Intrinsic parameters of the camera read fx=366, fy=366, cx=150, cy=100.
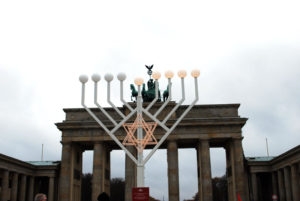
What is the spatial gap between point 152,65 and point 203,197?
618 inches

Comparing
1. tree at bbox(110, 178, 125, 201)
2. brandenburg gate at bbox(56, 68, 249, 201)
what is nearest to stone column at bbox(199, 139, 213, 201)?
brandenburg gate at bbox(56, 68, 249, 201)

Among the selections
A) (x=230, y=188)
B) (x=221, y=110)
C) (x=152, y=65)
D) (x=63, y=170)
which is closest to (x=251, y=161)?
(x=230, y=188)

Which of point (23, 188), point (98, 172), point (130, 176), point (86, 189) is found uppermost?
point (98, 172)

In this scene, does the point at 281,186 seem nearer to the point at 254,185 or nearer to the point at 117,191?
the point at 254,185

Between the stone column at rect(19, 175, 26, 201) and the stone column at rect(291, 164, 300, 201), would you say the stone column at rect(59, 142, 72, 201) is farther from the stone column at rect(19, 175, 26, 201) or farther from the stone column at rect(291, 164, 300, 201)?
the stone column at rect(291, 164, 300, 201)

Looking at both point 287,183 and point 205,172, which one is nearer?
point 287,183

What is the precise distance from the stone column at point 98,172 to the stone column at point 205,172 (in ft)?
36.9

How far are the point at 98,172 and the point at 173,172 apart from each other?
8.37m

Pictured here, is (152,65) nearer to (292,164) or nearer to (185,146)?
(185,146)

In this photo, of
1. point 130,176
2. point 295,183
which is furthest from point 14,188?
point 295,183

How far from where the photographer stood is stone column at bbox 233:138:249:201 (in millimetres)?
39641

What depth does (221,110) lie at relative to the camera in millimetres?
42688

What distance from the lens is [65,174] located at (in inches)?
1628

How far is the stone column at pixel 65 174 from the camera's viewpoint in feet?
134
